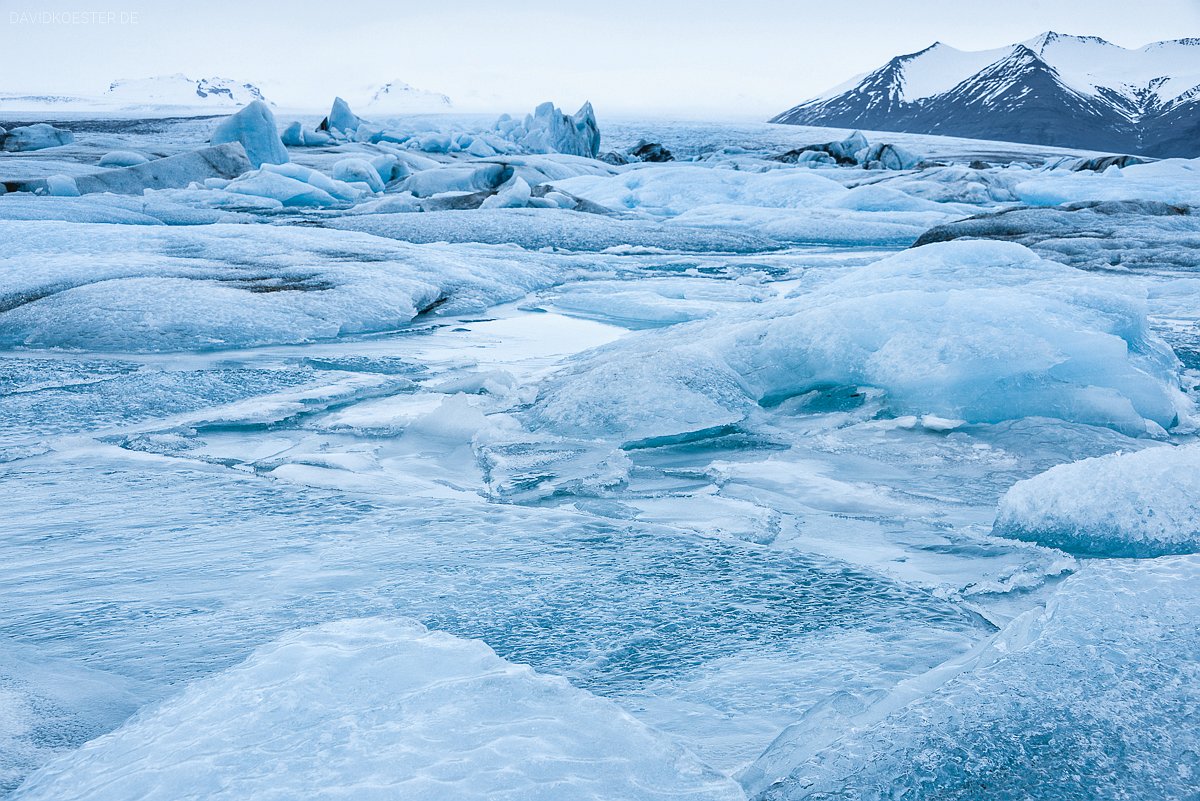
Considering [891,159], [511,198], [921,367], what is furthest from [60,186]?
[891,159]

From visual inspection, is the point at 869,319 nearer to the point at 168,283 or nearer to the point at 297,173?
the point at 168,283

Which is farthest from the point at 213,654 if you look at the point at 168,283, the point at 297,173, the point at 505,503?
the point at 297,173

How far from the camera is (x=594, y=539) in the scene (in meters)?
2.02

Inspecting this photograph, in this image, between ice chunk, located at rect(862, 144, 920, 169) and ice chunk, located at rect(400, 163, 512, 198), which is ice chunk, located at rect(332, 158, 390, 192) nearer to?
ice chunk, located at rect(400, 163, 512, 198)

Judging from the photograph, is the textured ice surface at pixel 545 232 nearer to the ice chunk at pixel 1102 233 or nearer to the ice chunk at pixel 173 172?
the ice chunk at pixel 1102 233

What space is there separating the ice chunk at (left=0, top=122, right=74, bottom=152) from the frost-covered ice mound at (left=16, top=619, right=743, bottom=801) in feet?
72.1

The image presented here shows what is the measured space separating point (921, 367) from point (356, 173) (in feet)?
43.8

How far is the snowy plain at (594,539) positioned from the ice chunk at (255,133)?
12.0 m

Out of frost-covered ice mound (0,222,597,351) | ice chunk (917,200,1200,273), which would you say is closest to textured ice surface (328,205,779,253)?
frost-covered ice mound (0,222,597,351)

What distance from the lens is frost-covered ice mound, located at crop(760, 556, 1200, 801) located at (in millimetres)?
1052

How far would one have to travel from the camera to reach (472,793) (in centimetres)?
101

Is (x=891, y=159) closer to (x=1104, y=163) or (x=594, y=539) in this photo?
(x=1104, y=163)

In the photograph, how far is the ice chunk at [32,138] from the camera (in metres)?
19.3

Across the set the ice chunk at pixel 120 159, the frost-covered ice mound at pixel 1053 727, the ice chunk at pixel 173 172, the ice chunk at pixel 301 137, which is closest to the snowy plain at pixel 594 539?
the frost-covered ice mound at pixel 1053 727
